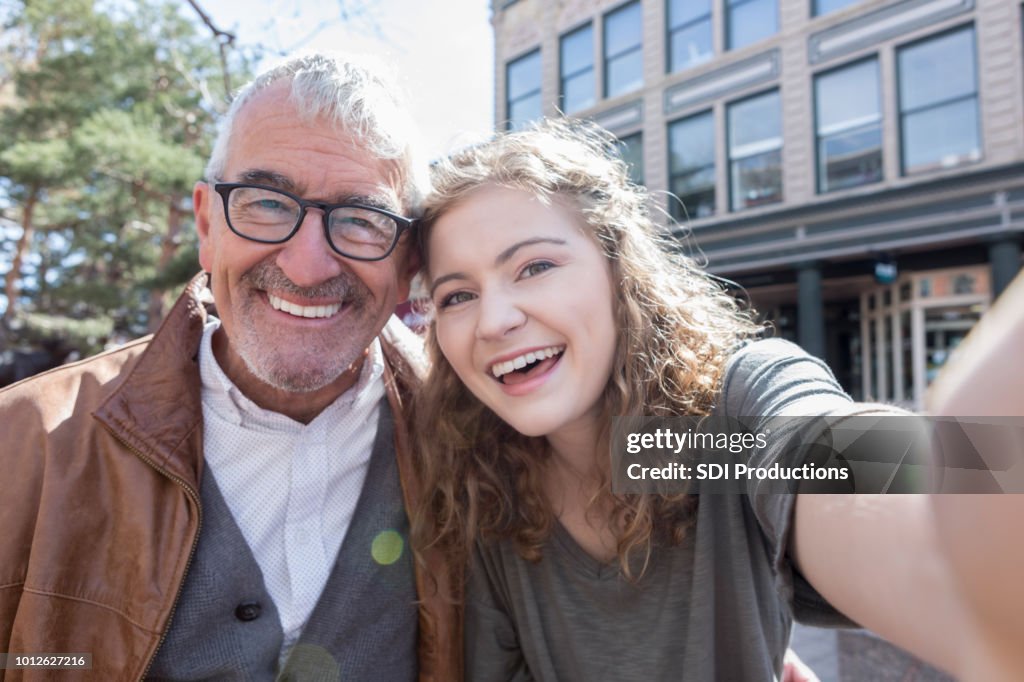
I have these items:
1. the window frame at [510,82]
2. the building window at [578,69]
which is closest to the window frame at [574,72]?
the building window at [578,69]

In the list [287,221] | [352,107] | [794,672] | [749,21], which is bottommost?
[794,672]

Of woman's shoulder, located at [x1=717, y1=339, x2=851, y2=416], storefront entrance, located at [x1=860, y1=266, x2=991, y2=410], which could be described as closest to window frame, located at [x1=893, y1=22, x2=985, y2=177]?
storefront entrance, located at [x1=860, y1=266, x2=991, y2=410]

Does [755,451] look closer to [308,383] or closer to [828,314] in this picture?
[308,383]

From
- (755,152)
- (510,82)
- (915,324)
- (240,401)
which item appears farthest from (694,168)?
(240,401)

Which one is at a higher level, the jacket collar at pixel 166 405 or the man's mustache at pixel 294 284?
the man's mustache at pixel 294 284

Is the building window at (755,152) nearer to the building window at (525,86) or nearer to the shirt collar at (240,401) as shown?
the building window at (525,86)

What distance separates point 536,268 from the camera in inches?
60.5

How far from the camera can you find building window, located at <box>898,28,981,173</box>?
322 inches

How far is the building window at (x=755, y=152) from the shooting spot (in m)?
9.88

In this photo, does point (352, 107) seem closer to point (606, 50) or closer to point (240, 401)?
point (240, 401)

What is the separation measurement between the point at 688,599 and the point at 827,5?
10.6 meters

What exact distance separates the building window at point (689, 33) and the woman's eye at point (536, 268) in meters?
Result: 10.4

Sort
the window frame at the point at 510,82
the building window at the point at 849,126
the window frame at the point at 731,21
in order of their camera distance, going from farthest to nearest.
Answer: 1. the window frame at the point at 510,82
2. the window frame at the point at 731,21
3. the building window at the point at 849,126

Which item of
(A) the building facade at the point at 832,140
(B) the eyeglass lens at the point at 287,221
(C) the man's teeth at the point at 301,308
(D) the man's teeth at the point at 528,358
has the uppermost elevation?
(A) the building facade at the point at 832,140
